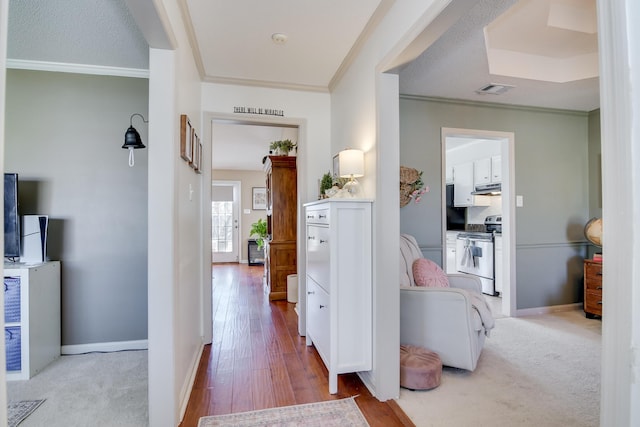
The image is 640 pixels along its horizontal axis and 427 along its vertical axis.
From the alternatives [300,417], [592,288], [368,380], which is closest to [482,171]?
[592,288]

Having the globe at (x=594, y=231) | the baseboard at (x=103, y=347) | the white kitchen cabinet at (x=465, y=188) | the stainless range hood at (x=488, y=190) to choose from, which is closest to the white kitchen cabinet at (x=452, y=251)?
the white kitchen cabinet at (x=465, y=188)

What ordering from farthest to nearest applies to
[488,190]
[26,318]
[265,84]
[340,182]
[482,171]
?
[482,171] → [488,190] → [265,84] → [340,182] → [26,318]

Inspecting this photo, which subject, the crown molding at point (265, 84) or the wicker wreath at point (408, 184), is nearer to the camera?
the crown molding at point (265, 84)

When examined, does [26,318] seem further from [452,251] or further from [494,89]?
[452,251]

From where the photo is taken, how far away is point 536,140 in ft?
12.6

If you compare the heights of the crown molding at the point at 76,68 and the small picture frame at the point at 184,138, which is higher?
the crown molding at the point at 76,68

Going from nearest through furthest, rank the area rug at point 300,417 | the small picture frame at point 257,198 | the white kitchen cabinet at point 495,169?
the area rug at point 300,417
the white kitchen cabinet at point 495,169
the small picture frame at point 257,198

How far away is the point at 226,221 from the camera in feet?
28.6

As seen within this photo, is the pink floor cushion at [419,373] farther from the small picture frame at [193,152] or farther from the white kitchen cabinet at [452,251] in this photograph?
the white kitchen cabinet at [452,251]

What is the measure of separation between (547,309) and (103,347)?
15.7 ft

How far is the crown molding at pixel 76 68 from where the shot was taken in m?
2.67

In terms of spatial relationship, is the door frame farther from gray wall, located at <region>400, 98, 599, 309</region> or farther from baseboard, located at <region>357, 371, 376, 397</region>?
baseboard, located at <region>357, 371, 376, 397</region>

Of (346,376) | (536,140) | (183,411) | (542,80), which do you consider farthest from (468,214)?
(183,411)

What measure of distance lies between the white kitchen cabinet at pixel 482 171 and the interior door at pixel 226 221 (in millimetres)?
5911
